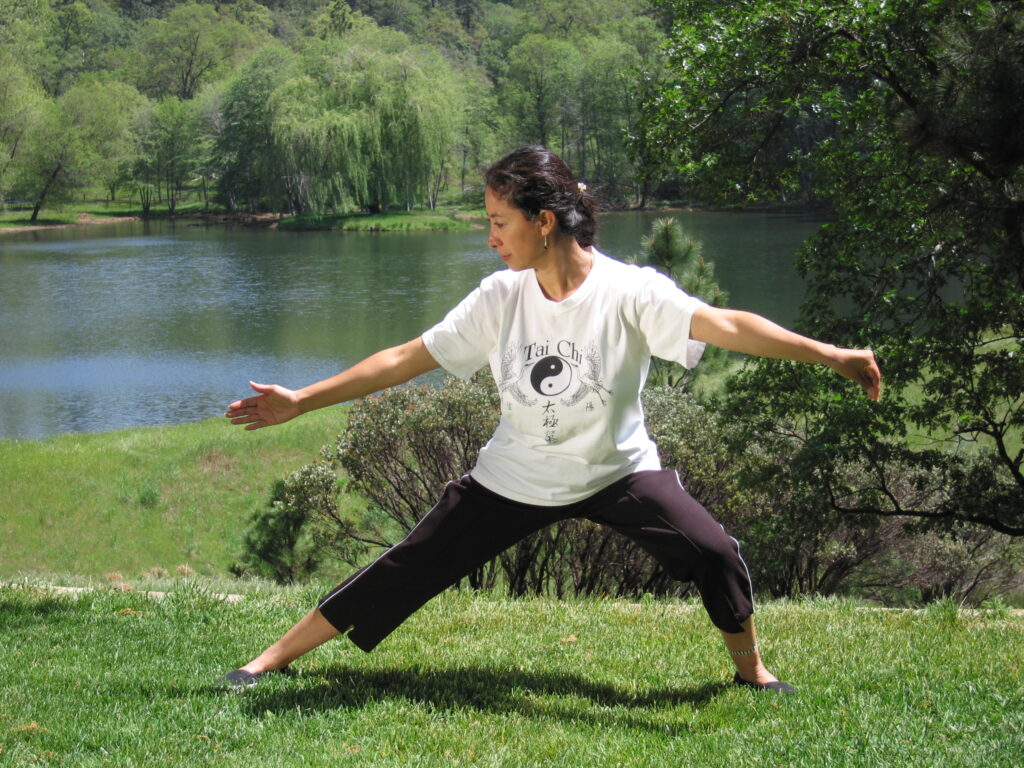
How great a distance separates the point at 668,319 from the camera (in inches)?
122

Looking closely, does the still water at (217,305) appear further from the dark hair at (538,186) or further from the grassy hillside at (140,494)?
the dark hair at (538,186)

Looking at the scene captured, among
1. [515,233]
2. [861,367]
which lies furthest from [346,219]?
[861,367]

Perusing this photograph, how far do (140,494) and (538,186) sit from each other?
51.6 feet

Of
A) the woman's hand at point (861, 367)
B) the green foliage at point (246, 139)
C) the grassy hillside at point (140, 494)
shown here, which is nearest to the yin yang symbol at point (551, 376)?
the woman's hand at point (861, 367)

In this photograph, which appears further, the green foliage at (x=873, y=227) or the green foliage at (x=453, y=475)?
the green foliage at (x=453, y=475)

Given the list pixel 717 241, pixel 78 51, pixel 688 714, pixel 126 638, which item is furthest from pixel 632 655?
pixel 78 51

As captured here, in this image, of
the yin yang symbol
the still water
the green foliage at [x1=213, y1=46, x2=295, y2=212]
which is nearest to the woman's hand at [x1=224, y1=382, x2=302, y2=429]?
the yin yang symbol

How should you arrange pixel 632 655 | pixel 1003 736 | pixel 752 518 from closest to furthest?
pixel 1003 736 → pixel 632 655 → pixel 752 518

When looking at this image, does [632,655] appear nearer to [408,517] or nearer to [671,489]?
[671,489]

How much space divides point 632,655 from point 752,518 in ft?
29.1

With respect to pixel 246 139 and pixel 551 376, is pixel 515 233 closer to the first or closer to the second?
pixel 551 376

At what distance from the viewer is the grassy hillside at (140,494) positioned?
53.0ft

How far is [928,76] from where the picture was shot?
10.0 m

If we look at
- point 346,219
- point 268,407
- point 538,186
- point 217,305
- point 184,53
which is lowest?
point 217,305
